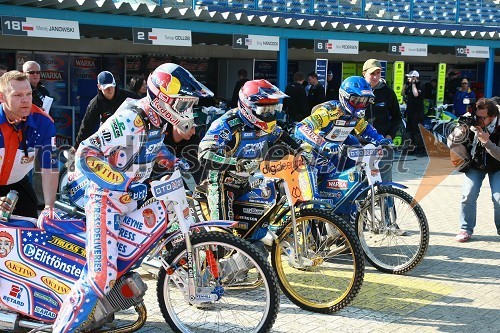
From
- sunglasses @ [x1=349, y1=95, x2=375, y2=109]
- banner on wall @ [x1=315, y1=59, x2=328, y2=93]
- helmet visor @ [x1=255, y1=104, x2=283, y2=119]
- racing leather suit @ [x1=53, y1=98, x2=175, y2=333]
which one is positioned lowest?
racing leather suit @ [x1=53, y1=98, x2=175, y2=333]

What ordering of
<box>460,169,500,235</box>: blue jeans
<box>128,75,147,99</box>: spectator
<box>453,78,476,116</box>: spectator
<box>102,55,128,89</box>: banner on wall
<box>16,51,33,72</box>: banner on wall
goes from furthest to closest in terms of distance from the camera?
<box>453,78,476,116</box>: spectator → <box>102,55,128,89</box>: banner on wall → <box>16,51,33,72</box>: banner on wall → <box>128,75,147,99</box>: spectator → <box>460,169,500,235</box>: blue jeans

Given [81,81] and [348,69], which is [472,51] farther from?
[81,81]

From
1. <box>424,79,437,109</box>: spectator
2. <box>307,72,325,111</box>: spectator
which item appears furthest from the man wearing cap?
<box>424,79,437,109</box>: spectator

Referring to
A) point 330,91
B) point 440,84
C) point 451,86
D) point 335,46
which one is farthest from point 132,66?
point 451,86

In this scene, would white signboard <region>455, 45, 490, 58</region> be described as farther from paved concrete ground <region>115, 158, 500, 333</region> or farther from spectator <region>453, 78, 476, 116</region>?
paved concrete ground <region>115, 158, 500, 333</region>

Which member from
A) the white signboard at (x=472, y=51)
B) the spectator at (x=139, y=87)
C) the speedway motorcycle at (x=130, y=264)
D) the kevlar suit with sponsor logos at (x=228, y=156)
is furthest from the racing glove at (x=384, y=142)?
the white signboard at (x=472, y=51)

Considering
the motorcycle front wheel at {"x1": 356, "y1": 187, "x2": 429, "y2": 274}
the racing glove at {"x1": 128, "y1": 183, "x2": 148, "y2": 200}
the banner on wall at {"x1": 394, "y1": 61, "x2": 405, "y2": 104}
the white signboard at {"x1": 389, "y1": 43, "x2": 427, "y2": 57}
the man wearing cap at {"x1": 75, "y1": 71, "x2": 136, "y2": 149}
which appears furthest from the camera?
the white signboard at {"x1": 389, "y1": 43, "x2": 427, "y2": 57}

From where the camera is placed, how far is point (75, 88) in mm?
14977

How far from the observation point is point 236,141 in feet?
19.0

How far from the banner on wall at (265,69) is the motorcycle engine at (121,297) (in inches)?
578

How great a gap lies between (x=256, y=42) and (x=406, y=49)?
500 cm

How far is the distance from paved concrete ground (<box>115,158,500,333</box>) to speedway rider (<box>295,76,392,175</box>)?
3.97ft

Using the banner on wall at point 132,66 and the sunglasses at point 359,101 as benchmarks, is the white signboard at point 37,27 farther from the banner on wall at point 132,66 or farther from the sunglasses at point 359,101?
the sunglasses at point 359,101

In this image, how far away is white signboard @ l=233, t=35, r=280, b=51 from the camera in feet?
45.3
